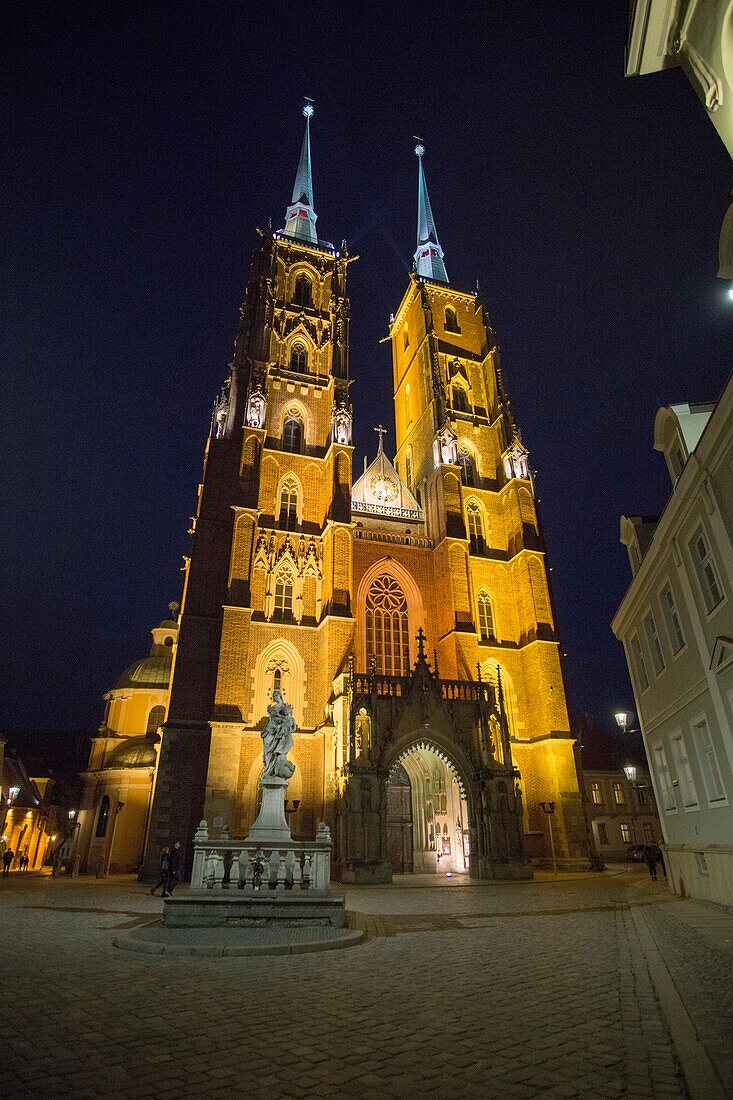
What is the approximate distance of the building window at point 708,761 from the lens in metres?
12.6

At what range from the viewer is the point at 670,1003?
512 cm

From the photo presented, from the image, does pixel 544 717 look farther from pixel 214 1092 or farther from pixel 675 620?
pixel 214 1092

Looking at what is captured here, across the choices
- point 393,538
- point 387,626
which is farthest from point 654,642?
point 393,538

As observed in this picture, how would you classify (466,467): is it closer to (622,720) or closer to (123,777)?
(622,720)

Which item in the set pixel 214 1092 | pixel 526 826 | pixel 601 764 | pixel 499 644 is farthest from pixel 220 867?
pixel 601 764

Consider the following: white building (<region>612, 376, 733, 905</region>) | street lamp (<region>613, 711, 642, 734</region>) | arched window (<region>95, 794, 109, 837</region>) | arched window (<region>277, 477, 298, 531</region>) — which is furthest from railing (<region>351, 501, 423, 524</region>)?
arched window (<region>95, 794, 109, 837</region>)

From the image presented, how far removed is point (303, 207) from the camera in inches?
1999

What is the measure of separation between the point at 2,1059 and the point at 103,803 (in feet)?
105

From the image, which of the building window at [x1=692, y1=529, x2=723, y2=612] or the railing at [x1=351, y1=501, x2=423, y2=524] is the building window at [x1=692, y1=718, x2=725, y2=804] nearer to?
the building window at [x1=692, y1=529, x2=723, y2=612]

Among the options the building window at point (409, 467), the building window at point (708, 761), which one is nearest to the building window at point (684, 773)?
the building window at point (708, 761)

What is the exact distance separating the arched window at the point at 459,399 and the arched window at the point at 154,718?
27.3m

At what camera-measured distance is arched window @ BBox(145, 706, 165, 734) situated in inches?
1480

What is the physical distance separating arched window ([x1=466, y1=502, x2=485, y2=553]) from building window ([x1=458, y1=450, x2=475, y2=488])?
1477 mm

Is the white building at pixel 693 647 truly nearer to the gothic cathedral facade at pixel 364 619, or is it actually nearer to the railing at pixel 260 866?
the railing at pixel 260 866
